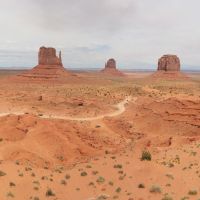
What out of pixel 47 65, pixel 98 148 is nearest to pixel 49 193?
pixel 98 148

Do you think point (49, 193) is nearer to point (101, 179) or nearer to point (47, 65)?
point (101, 179)

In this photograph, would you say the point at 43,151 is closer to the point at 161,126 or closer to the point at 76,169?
the point at 76,169

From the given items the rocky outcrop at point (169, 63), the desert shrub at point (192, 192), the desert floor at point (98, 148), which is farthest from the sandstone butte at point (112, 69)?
the desert shrub at point (192, 192)

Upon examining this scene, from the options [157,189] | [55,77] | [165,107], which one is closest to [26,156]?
[157,189]

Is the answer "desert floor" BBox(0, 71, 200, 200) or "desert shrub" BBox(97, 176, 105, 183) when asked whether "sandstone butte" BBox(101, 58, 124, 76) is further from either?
"desert shrub" BBox(97, 176, 105, 183)

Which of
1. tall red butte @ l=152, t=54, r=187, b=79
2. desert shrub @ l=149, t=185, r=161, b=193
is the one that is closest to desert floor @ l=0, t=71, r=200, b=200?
desert shrub @ l=149, t=185, r=161, b=193
